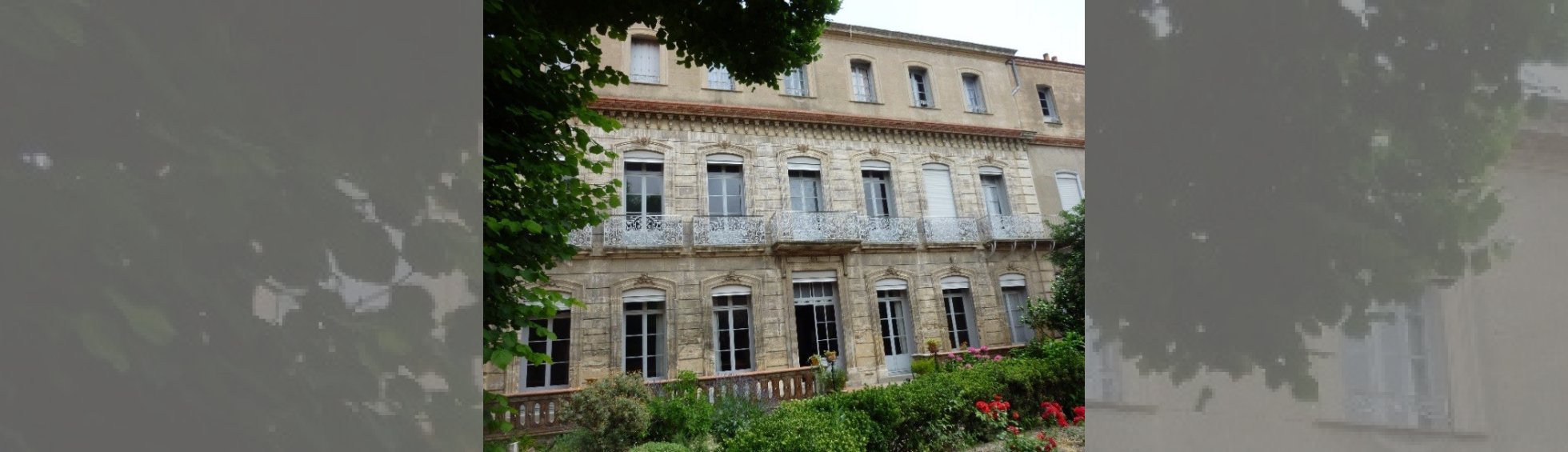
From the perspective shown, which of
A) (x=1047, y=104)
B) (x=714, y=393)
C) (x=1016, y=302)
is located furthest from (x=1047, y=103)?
(x=714, y=393)

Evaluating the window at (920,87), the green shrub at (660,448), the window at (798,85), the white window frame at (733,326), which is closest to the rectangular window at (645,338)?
the white window frame at (733,326)

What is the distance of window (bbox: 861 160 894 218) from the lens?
34.6 feet

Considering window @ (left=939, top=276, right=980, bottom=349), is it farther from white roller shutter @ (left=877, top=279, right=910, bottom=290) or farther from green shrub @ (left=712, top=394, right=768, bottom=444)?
green shrub @ (left=712, top=394, right=768, bottom=444)

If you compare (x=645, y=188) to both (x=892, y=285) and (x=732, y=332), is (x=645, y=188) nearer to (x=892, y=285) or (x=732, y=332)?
(x=732, y=332)

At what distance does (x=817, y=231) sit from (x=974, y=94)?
216 inches

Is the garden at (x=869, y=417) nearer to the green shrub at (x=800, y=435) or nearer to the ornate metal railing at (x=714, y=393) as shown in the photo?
the green shrub at (x=800, y=435)

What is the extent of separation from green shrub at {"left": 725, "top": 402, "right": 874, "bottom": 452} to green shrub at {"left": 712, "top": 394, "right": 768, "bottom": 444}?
4.65ft

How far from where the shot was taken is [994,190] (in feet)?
38.1
